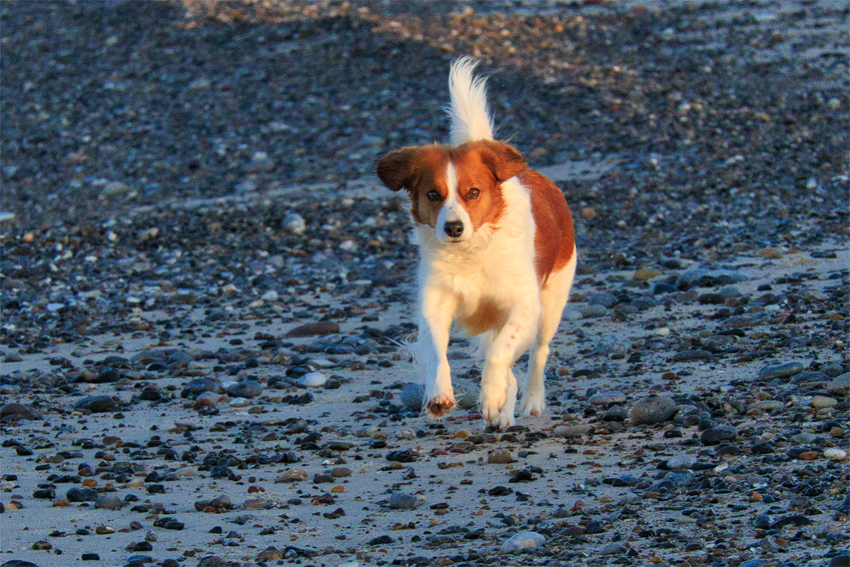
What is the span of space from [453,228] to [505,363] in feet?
2.16

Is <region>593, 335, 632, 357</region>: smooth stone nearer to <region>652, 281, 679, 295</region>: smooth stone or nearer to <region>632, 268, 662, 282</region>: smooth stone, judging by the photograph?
<region>652, 281, 679, 295</region>: smooth stone

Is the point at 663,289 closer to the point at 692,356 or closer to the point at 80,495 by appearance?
the point at 692,356

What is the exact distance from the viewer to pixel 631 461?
407 cm

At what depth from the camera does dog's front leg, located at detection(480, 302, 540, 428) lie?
4746 mm

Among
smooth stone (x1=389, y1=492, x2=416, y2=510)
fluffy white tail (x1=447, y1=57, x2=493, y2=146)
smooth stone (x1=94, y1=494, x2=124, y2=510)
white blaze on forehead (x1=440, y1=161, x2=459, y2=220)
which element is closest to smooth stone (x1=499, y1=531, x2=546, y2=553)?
smooth stone (x1=389, y1=492, x2=416, y2=510)

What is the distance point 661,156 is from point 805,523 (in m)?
7.65

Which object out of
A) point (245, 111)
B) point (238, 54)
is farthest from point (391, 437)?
point (238, 54)

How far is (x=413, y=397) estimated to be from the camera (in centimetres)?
528

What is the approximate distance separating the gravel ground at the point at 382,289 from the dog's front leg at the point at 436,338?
10.4 inches

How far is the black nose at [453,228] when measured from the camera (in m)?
4.73

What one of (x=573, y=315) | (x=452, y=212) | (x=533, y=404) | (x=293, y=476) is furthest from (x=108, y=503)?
(x=573, y=315)

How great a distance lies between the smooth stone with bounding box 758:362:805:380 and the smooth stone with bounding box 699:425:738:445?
88cm

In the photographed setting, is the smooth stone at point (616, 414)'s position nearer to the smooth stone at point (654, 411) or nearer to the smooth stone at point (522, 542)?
the smooth stone at point (654, 411)

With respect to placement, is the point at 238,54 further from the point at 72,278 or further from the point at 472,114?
the point at 472,114
